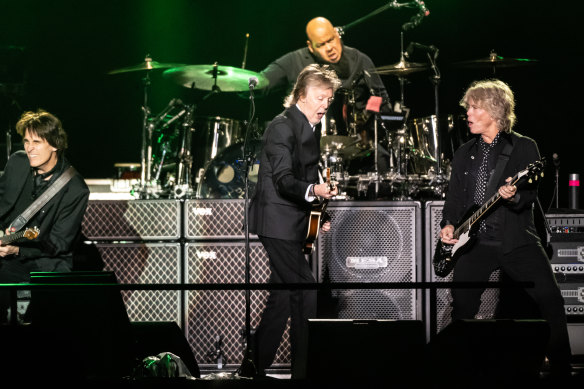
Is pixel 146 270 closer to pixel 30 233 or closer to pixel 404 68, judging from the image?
pixel 30 233

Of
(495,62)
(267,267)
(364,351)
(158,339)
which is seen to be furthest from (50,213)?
(495,62)

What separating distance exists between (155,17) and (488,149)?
6803 millimetres

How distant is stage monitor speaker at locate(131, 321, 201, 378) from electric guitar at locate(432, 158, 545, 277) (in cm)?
213

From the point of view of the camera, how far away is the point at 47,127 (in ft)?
18.7

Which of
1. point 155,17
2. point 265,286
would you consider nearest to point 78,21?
point 155,17

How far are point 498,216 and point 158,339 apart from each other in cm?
264

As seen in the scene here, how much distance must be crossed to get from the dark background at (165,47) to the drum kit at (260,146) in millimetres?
1798

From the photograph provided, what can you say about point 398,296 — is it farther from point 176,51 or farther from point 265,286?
point 176,51

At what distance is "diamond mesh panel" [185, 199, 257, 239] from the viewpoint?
7.10 m

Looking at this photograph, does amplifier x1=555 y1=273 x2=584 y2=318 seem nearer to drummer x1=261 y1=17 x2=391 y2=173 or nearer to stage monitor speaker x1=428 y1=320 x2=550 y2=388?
drummer x1=261 y1=17 x2=391 y2=173

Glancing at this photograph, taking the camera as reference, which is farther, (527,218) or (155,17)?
(155,17)

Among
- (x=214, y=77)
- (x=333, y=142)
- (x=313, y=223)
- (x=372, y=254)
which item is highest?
(x=214, y=77)

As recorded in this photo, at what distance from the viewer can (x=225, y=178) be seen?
7840mm

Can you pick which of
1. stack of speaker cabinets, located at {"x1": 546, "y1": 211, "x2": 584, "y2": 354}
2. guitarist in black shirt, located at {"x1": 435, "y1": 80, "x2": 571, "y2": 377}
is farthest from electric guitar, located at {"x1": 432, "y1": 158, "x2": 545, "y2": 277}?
stack of speaker cabinets, located at {"x1": 546, "y1": 211, "x2": 584, "y2": 354}
